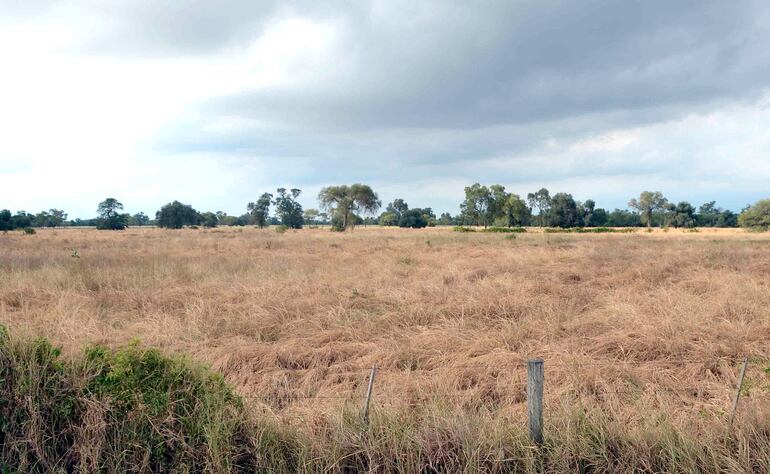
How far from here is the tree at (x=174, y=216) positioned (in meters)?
76.5

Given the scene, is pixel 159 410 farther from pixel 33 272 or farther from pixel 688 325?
pixel 33 272

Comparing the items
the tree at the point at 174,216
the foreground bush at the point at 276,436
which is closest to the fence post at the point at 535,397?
the foreground bush at the point at 276,436

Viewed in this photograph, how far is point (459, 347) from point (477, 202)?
78853 mm

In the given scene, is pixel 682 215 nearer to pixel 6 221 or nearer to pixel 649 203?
pixel 649 203

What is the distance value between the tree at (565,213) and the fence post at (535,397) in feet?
296

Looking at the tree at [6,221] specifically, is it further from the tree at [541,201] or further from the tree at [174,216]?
the tree at [541,201]

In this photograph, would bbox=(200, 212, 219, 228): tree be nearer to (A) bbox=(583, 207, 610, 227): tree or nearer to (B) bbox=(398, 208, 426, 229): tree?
(B) bbox=(398, 208, 426, 229): tree

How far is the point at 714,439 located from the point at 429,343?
389 cm

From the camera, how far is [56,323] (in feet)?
23.6

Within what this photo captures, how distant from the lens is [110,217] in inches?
3041

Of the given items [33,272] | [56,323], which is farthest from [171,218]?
[56,323]

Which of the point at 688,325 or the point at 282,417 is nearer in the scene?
the point at 282,417

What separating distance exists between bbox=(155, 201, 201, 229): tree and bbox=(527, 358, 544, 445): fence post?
268 feet

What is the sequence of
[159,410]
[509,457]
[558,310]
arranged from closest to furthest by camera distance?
[509,457], [159,410], [558,310]
